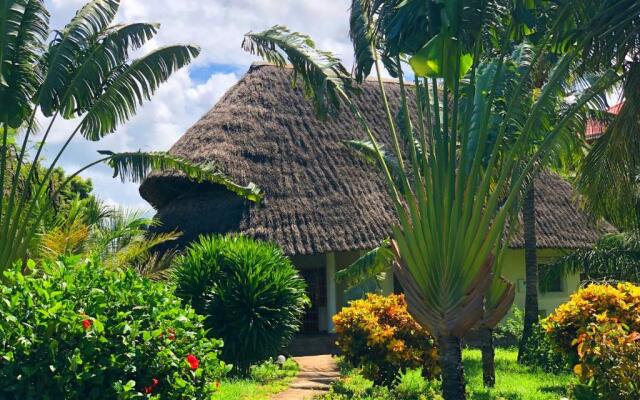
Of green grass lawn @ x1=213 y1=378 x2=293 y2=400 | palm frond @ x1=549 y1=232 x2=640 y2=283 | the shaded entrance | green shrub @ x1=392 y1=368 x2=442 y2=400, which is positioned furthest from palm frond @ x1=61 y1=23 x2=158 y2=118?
palm frond @ x1=549 y1=232 x2=640 y2=283

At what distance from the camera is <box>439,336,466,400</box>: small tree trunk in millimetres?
7621

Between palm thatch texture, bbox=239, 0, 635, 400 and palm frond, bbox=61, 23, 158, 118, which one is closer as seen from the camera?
palm thatch texture, bbox=239, 0, 635, 400

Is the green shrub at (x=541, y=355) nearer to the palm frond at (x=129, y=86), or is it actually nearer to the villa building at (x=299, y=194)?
the villa building at (x=299, y=194)

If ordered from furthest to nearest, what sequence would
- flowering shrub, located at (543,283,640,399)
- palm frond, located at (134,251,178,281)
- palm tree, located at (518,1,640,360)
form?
palm frond, located at (134,251,178,281) < palm tree, located at (518,1,640,360) < flowering shrub, located at (543,283,640,399)

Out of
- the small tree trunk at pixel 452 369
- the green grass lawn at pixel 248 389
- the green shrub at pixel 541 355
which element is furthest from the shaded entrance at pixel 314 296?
the small tree trunk at pixel 452 369

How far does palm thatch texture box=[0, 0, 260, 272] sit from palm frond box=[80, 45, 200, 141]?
0.5 inches

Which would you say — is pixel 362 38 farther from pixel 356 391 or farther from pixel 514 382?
pixel 514 382

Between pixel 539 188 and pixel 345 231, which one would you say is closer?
pixel 345 231

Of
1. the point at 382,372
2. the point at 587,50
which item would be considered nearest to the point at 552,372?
the point at 382,372

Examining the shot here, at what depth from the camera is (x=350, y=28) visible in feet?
31.2

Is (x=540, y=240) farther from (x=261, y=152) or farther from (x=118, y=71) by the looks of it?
(x=118, y=71)

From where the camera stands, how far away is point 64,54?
32.5ft

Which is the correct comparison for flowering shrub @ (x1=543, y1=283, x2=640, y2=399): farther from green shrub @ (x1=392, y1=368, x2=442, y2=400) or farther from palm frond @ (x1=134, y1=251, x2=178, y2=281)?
palm frond @ (x1=134, y1=251, x2=178, y2=281)

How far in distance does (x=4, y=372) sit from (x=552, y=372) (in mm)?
8732
